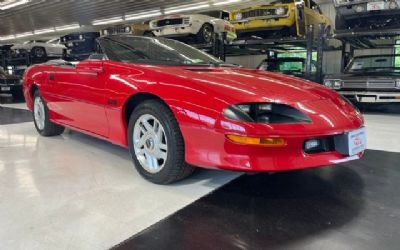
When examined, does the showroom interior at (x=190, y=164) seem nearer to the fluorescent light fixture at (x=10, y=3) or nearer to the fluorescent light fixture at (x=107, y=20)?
the fluorescent light fixture at (x=10, y=3)

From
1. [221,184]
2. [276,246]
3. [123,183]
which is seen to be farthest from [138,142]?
[276,246]

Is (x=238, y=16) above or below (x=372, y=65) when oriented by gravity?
above

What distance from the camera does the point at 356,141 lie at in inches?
79.6

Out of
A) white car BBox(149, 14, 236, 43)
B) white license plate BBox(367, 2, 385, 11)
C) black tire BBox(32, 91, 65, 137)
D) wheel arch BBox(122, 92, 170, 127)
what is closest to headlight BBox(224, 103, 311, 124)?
wheel arch BBox(122, 92, 170, 127)

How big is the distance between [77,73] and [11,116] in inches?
147

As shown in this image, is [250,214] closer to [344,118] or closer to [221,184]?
[221,184]

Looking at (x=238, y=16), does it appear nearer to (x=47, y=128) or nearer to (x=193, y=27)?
(x=193, y=27)

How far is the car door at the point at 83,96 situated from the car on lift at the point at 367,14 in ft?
15.8

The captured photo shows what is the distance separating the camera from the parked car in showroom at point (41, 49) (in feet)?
35.9

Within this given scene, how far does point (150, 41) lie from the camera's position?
3.01 metres

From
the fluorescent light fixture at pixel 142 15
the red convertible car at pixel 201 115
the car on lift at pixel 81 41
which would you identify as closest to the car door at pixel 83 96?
the red convertible car at pixel 201 115

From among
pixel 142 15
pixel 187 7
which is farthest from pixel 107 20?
pixel 187 7

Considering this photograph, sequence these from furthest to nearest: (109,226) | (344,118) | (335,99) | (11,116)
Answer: (11,116)
(335,99)
(344,118)
(109,226)

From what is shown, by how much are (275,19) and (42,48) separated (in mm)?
8129
